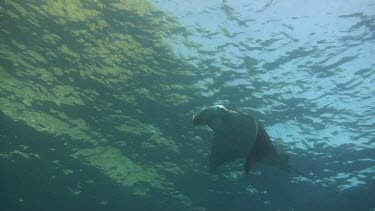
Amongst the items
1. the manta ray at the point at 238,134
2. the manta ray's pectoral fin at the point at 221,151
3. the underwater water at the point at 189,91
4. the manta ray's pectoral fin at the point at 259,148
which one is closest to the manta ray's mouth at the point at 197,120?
the manta ray at the point at 238,134

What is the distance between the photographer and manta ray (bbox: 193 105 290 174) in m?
9.33

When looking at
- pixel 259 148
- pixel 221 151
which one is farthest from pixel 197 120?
pixel 259 148

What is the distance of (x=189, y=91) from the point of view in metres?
14.4

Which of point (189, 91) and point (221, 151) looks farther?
point (189, 91)

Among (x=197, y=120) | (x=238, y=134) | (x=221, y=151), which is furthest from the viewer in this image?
(x=221, y=151)

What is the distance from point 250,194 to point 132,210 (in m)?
9.60

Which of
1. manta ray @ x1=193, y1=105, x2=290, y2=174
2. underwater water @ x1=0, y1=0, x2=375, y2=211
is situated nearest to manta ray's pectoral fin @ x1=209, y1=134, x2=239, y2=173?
manta ray @ x1=193, y1=105, x2=290, y2=174

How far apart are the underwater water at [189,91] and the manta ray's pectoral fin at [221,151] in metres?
3.68

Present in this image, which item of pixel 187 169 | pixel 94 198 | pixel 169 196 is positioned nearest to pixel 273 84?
pixel 187 169

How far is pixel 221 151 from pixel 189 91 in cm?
447

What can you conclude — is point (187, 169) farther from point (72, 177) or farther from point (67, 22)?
point (67, 22)

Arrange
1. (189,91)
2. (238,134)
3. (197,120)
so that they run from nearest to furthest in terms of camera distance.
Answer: (197,120), (238,134), (189,91)

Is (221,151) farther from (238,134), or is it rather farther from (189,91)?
(189,91)

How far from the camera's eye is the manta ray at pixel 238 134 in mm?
9328
